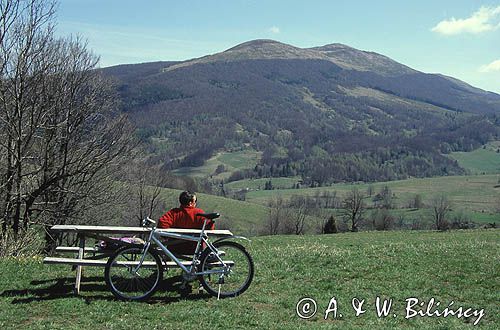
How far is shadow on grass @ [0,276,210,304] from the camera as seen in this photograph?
979cm

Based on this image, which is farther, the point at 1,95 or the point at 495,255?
the point at 1,95

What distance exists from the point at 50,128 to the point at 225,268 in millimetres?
15884

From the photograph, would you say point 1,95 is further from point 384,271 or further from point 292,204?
point 292,204

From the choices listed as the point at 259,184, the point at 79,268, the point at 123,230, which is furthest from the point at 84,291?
the point at 259,184

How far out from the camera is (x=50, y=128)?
22.8 metres

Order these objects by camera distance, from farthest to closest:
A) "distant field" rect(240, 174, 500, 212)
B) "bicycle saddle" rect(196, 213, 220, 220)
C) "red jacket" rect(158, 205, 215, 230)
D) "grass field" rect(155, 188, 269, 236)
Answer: "distant field" rect(240, 174, 500, 212)
"grass field" rect(155, 188, 269, 236)
"red jacket" rect(158, 205, 215, 230)
"bicycle saddle" rect(196, 213, 220, 220)

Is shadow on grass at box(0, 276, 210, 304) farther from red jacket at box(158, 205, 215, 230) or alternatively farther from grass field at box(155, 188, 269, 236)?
grass field at box(155, 188, 269, 236)

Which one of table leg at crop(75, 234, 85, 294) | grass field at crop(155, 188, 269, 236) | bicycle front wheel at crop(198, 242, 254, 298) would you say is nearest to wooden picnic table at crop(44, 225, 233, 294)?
table leg at crop(75, 234, 85, 294)

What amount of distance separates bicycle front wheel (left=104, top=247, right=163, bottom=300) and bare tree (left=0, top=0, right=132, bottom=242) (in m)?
11.9

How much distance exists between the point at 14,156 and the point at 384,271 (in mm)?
15416

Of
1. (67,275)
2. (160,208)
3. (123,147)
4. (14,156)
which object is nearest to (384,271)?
(67,275)

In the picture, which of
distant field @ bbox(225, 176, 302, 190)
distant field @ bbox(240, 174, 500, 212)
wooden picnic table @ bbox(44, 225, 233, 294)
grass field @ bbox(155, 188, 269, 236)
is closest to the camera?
wooden picnic table @ bbox(44, 225, 233, 294)

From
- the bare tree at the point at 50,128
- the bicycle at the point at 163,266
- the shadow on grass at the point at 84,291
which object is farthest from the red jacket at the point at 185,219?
the bare tree at the point at 50,128

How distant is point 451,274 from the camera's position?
11.7 metres
